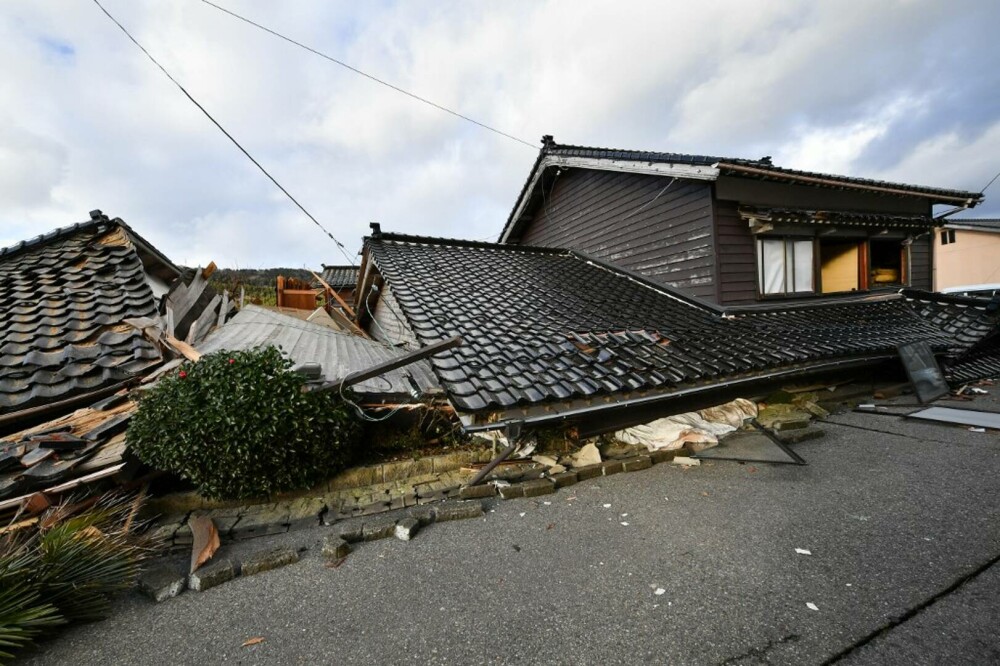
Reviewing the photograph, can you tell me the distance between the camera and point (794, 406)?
6738mm

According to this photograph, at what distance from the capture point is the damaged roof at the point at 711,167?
23.8ft

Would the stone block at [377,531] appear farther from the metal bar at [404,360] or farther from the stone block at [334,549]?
the metal bar at [404,360]

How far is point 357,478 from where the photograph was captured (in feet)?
15.7

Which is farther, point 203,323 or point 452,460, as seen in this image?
point 203,323

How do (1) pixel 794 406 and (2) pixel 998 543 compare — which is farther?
(1) pixel 794 406

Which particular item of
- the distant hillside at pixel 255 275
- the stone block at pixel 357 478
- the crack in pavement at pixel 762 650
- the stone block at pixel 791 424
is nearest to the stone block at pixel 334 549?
the stone block at pixel 357 478

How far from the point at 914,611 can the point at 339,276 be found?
2834 centimetres

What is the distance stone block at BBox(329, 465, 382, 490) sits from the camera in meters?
4.71

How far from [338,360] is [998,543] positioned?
725 cm

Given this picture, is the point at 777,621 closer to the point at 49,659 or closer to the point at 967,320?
the point at 49,659

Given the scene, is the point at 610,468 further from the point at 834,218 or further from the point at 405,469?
the point at 834,218

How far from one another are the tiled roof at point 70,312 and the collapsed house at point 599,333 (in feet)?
12.8

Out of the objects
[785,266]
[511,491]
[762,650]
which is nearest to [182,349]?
[511,491]

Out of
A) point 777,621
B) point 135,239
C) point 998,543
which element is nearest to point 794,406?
point 998,543
